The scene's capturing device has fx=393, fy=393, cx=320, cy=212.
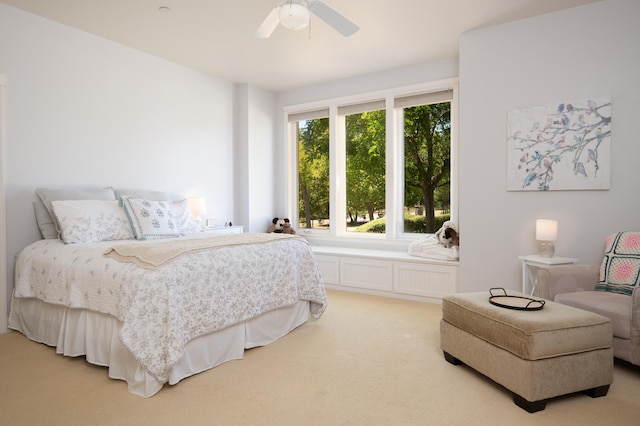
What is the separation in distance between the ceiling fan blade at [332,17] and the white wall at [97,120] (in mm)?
2449

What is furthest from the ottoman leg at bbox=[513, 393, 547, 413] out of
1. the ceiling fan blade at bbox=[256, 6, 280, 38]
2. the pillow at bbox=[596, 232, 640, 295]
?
the ceiling fan blade at bbox=[256, 6, 280, 38]

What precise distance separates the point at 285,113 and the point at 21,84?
3.14 m

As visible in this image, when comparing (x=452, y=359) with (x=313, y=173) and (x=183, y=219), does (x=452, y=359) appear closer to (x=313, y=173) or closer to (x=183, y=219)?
(x=183, y=219)

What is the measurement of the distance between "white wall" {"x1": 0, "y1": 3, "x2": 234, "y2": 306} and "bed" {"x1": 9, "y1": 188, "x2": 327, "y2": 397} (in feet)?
0.99

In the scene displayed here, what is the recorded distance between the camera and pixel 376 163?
5105 millimetres

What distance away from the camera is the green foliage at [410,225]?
15.4 feet

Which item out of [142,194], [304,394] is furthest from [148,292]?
[142,194]

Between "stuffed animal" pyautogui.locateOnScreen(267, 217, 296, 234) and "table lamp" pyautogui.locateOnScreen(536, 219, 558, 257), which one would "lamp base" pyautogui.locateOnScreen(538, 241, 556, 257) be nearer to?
"table lamp" pyautogui.locateOnScreen(536, 219, 558, 257)

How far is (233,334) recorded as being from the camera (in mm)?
2691

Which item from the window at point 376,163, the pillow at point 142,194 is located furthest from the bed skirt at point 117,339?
the window at point 376,163

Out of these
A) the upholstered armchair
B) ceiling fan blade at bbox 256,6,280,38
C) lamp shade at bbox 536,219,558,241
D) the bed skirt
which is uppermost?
ceiling fan blade at bbox 256,6,280,38

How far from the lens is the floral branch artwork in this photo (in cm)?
320

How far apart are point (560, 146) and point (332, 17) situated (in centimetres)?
224

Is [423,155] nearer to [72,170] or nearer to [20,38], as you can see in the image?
[72,170]
